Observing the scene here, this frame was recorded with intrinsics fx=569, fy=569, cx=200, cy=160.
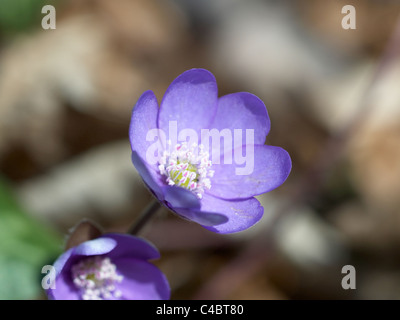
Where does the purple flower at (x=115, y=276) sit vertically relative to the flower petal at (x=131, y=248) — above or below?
below

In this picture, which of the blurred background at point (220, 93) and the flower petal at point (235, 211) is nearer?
the flower petal at point (235, 211)

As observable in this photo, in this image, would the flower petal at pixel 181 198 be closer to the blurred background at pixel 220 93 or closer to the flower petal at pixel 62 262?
the flower petal at pixel 62 262

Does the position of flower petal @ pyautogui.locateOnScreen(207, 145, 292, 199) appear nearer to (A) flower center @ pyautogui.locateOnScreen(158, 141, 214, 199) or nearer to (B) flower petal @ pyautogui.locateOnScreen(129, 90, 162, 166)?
(A) flower center @ pyautogui.locateOnScreen(158, 141, 214, 199)

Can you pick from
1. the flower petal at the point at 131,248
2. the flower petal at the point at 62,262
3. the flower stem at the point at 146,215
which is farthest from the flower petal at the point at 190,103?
the flower petal at the point at 62,262

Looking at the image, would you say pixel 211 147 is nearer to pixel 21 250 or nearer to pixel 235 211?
pixel 235 211

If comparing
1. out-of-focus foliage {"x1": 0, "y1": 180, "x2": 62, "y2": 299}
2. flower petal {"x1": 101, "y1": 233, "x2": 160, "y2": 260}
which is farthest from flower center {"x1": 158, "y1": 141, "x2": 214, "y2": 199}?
out-of-focus foliage {"x1": 0, "y1": 180, "x2": 62, "y2": 299}
